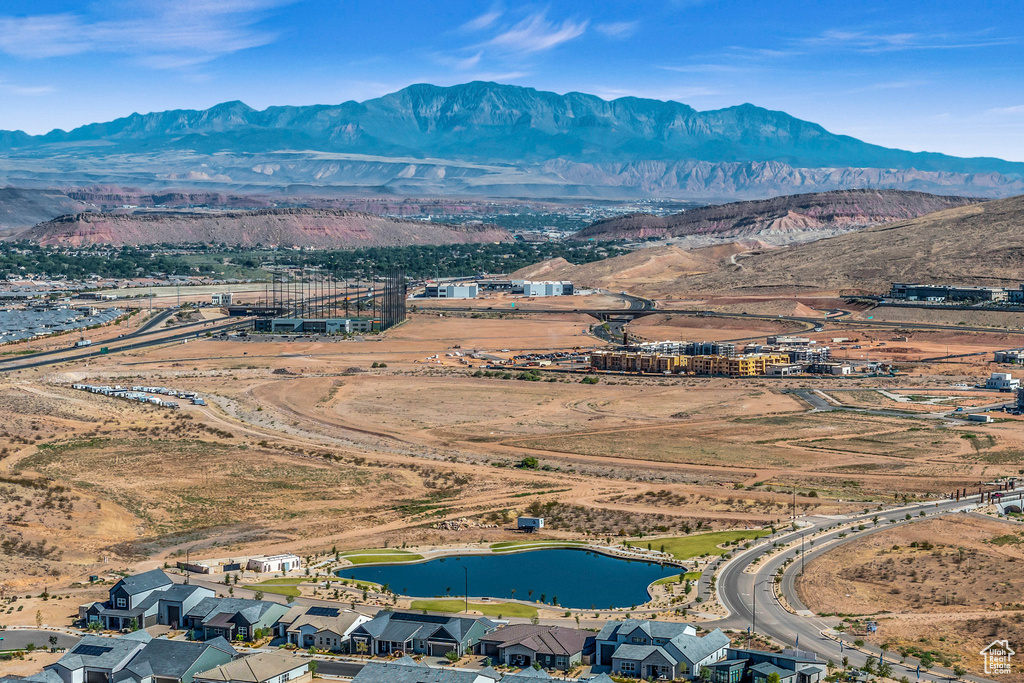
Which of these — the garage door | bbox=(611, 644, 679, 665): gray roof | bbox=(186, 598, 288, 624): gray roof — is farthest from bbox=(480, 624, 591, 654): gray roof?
bbox=(186, 598, 288, 624): gray roof

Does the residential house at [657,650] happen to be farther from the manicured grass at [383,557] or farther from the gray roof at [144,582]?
the gray roof at [144,582]

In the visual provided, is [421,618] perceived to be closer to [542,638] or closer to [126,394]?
[542,638]

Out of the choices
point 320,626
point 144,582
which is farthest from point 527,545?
point 144,582

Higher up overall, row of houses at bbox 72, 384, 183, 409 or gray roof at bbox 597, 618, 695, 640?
gray roof at bbox 597, 618, 695, 640

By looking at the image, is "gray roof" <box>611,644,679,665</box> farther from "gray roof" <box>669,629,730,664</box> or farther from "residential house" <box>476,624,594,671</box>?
"residential house" <box>476,624,594,671</box>

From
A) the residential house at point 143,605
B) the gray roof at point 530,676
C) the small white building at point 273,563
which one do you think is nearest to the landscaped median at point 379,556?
the small white building at point 273,563

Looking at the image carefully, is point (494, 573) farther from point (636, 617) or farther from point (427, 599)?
point (636, 617)
